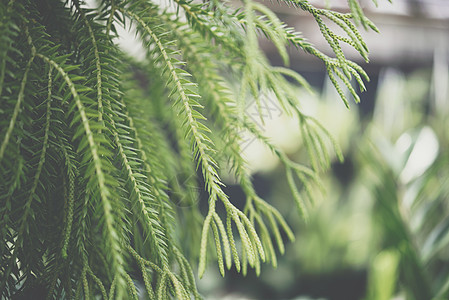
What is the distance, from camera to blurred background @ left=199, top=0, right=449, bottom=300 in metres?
0.89

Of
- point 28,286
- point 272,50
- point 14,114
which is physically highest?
point 272,50

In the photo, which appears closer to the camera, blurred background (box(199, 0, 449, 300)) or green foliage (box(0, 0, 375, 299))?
green foliage (box(0, 0, 375, 299))

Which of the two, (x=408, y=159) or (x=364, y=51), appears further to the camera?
(x=408, y=159)

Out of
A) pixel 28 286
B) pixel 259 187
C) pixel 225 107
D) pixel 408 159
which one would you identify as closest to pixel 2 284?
pixel 28 286

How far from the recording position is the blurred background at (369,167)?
35.0 inches

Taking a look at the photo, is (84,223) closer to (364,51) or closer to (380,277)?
(364,51)

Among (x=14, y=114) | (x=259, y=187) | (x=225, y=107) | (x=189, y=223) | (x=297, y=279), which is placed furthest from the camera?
(x=259, y=187)

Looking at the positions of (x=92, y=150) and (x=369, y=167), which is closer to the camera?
(x=92, y=150)

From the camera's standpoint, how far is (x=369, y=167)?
1248 mm

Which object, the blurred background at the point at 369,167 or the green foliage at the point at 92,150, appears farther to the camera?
the blurred background at the point at 369,167

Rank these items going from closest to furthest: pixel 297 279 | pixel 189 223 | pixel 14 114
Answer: pixel 14 114 < pixel 189 223 < pixel 297 279

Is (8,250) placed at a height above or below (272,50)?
below

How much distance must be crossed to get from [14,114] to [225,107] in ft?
0.78

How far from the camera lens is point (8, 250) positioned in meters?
0.32
